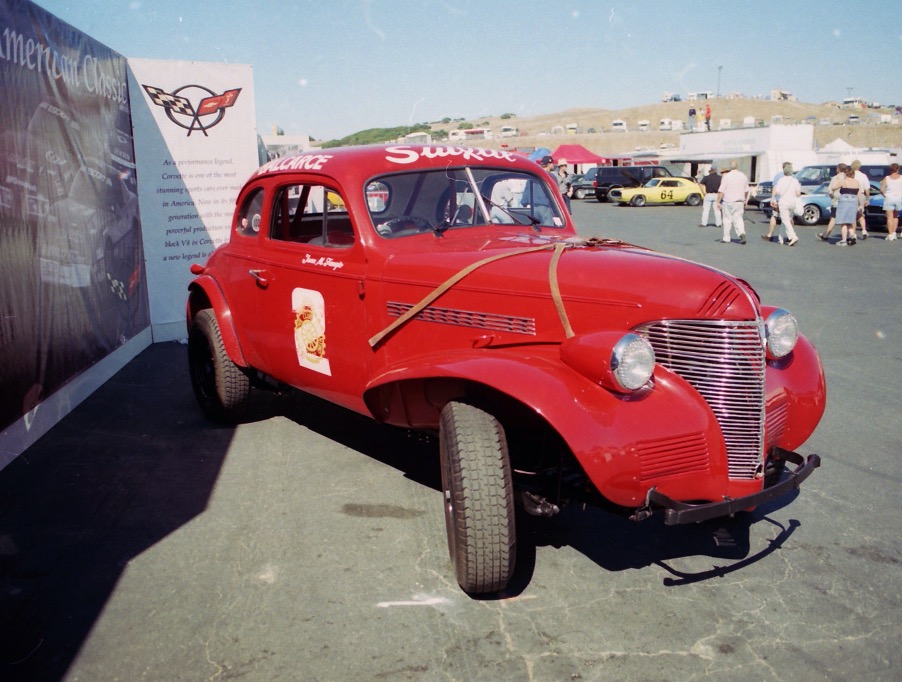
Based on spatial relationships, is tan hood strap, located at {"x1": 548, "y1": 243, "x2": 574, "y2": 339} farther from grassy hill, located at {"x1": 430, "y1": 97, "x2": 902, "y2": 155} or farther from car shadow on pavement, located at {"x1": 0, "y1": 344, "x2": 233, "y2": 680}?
grassy hill, located at {"x1": 430, "y1": 97, "x2": 902, "y2": 155}

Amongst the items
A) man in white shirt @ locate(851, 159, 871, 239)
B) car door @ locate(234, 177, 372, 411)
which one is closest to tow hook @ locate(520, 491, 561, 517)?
car door @ locate(234, 177, 372, 411)

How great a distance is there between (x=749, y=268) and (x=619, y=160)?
3037cm

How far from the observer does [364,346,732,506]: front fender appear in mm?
2875

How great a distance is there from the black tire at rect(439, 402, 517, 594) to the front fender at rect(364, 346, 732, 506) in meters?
0.22

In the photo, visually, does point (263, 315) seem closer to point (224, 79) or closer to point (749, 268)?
point (224, 79)

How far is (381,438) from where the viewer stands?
527 cm

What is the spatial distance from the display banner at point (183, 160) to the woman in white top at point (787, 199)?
37.6 ft

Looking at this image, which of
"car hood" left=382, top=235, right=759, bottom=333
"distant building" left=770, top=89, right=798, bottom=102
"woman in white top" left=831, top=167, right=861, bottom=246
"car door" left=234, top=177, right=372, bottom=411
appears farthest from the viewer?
"distant building" left=770, top=89, right=798, bottom=102

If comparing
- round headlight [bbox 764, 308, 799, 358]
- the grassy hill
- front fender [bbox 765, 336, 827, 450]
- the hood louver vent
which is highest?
the grassy hill

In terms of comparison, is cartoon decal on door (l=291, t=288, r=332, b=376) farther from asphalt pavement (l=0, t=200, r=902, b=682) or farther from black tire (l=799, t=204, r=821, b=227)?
black tire (l=799, t=204, r=821, b=227)

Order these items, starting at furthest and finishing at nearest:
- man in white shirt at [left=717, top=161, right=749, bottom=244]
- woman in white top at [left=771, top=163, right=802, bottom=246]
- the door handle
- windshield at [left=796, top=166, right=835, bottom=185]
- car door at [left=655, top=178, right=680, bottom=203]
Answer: car door at [left=655, top=178, right=680, bottom=203] → windshield at [left=796, top=166, right=835, bottom=185] → man in white shirt at [left=717, top=161, right=749, bottom=244] → woman in white top at [left=771, top=163, right=802, bottom=246] → the door handle

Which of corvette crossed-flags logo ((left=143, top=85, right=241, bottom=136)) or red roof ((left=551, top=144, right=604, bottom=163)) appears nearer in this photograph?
corvette crossed-flags logo ((left=143, top=85, right=241, bottom=136))

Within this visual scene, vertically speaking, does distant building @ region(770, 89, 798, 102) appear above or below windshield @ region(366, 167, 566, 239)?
above

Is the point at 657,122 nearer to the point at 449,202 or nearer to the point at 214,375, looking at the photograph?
the point at 214,375
